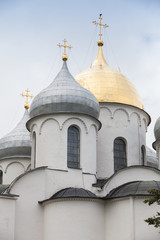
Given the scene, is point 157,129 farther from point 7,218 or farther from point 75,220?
point 7,218

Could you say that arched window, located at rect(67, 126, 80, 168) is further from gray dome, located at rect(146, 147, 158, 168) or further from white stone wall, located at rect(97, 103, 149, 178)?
gray dome, located at rect(146, 147, 158, 168)

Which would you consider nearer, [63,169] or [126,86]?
[63,169]

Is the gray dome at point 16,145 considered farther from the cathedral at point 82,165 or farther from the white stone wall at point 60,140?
the white stone wall at point 60,140

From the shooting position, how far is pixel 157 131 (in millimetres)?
22453

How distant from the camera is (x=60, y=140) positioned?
2003 centimetres

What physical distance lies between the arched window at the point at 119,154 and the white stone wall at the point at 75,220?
12.3ft

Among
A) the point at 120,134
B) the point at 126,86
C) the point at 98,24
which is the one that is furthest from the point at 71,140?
the point at 98,24

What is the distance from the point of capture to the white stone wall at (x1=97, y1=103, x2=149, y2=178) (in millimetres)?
21938

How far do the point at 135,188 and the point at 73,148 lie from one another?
319 cm

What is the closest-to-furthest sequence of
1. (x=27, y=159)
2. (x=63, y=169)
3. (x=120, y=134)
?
(x=63, y=169)
(x=120, y=134)
(x=27, y=159)

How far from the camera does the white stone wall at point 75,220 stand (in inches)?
703

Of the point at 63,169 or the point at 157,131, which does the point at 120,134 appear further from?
the point at 63,169

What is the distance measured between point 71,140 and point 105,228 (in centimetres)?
361

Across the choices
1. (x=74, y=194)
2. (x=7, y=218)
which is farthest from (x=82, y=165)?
(x=7, y=218)
